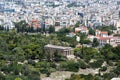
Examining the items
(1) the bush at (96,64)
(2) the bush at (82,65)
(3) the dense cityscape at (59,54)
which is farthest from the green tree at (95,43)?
(2) the bush at (82,65)

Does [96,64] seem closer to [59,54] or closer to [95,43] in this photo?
[59,54]

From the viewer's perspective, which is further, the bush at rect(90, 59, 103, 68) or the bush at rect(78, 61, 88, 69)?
the bush at rect(90, 59, 103, 68)

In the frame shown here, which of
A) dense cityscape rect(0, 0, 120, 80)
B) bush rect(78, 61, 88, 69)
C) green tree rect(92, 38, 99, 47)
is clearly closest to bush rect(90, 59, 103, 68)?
dense cityscape rect(0, 0, 120, 80)

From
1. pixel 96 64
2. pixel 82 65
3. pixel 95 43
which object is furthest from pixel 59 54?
pixel 95 43

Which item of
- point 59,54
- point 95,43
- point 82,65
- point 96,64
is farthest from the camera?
point 95,43

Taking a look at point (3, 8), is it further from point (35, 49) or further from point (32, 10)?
point (35, 49)

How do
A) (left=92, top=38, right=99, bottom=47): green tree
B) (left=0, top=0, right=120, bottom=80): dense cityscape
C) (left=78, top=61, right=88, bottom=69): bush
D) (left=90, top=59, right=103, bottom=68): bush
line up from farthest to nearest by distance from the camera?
(left=92, top=38, right=99, bottom=47): green tree → (left=90, top=59, right=103, bottom=68): bush → (left=78, top=61, right=88, bottom=69): bush → (left=0, top=0, right=120, bottom=80): dense cityscape

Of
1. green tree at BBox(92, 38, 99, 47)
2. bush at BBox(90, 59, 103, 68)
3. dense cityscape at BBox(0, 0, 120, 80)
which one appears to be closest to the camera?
dense cityscape at BBox(0, 0, 120, 80)

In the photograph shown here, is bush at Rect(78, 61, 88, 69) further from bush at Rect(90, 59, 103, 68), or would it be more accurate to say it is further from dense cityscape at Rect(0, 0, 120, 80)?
bush at Rect(90, 59, 103, 68)

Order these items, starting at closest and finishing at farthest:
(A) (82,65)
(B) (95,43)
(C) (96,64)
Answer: (A) (82,65) < (C) (96,64) < (B) (95,43)

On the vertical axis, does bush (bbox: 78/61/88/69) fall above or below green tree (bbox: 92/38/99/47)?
above

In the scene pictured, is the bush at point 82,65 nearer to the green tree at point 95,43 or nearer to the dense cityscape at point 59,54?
the dense cityscape at point 59,54
